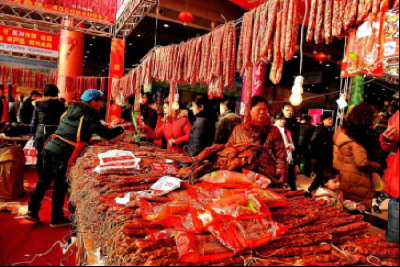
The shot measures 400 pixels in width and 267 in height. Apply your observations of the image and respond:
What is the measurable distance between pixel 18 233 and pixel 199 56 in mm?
3338

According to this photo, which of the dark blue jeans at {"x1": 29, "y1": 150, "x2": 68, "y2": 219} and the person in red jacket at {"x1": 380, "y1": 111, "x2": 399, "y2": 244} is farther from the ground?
the person in red jacket at {"x1": 380, "y1": 111, "x2": 399, "y2": 244}

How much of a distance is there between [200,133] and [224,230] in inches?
123

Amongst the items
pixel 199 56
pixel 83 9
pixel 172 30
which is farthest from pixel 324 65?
pixel 199 56

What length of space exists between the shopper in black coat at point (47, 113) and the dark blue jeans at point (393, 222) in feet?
15.1

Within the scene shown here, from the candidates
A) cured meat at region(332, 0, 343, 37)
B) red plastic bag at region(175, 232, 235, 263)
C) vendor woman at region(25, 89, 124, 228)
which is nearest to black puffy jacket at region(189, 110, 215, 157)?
vendor woman at region(25, 89, 124, 228)

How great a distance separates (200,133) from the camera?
4402 mm

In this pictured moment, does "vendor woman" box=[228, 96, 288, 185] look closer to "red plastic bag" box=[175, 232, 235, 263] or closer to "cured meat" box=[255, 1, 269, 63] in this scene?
"cured meat" box=[255, 1, 269, 63]

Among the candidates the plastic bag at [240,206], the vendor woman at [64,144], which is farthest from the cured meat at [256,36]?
the vendor woman at [64,144]

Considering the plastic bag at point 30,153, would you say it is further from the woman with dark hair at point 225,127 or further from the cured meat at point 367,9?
the cured meat at point 367,9

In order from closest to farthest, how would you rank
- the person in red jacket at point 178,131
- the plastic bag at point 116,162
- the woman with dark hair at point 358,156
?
the plastic bag at point 116,162 < the woman with dark hair at point 358,156 < the person in red jacket at point 178,131

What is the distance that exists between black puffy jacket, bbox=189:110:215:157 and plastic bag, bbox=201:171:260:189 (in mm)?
2450

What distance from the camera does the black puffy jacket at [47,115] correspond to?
4.44 meters

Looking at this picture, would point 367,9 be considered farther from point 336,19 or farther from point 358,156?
point 358,156

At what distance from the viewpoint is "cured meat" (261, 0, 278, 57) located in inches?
91.8
